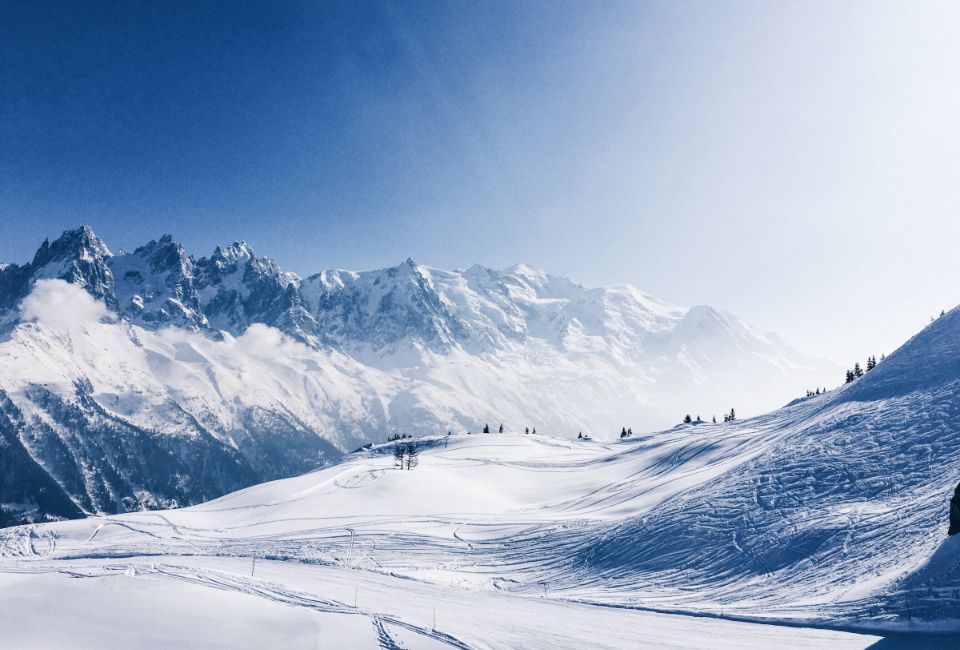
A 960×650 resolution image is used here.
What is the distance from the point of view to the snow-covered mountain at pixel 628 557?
2467 cm

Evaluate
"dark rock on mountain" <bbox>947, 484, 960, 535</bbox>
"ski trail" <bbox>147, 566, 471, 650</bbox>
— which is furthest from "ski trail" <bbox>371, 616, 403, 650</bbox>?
"dark rock on mountain" <bbox>947, 484, 960, 535</bbox>

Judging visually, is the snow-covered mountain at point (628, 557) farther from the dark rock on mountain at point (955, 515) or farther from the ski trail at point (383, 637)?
the dark rock on mountain at point (955, 515)

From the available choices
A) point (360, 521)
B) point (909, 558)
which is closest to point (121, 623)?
point (909, 558)

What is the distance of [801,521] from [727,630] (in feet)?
42.9

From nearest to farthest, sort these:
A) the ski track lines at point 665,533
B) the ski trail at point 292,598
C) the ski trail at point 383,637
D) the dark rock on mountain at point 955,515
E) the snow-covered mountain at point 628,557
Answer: the ski trail at point 383,637 < the ski trail at point 292,598 < the snow-covered mountain at point 628,557 < the dark rock on mountain at point 955,515 < the ski track lines at point 665,533

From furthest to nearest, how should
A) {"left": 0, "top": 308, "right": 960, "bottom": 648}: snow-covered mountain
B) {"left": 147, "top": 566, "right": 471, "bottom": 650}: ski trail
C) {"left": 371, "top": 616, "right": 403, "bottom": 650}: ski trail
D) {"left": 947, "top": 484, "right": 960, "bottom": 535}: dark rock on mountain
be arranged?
{"left": 947, "top": 484, "right": 960, "bottom": 535}: dark rock on mountain
{"left": 0, "top": 308, "right": 960, "bottom": 648}: snow-covered mountain
{"left": 147, "top": 566, "right": 471, "bottom": 650}: ski trail
{"left": 371, "top": 616, "right": 403, "bottom": 650}: ski trail

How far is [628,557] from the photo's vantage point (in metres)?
40.2

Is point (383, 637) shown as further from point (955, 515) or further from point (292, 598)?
point (955, 515)

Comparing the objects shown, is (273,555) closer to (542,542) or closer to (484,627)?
(542,542)

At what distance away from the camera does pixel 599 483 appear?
81.9 m

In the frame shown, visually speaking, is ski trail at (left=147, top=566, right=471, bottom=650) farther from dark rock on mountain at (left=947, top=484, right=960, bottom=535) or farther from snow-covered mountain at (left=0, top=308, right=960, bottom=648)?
dark rock on mountain at (left=947, top=484, right=960, bottom=535)

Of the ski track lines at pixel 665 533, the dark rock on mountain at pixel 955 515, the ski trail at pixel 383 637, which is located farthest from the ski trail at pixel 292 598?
the dark rock on mountain at pixel 955 515

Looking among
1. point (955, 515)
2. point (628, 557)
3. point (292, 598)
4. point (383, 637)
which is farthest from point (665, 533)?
point (292, 598)

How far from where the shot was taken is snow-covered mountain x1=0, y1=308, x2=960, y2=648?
80.9 ft
